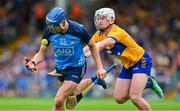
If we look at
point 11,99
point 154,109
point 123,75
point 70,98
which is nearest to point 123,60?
point 123,75

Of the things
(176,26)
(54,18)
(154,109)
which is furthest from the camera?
(176,26)

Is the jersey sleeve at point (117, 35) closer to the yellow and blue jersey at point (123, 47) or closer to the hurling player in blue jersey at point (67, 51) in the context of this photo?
the yellow and blue jersey at point (123, 47)

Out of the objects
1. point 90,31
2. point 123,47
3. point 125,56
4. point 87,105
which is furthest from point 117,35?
point 90,31

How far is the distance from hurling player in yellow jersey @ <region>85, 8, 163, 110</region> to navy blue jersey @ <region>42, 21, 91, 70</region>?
1.21ft

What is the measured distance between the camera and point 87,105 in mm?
22922

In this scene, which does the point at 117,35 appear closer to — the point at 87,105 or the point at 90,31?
the point at 87,105

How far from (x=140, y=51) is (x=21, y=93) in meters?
12.1

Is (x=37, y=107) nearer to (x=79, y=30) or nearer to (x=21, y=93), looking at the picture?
(x=21, y=93)

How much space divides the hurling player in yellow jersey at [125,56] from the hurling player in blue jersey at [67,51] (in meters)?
0.38

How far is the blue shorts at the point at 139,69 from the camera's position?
1559cm

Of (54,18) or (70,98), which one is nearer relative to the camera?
(54,18)

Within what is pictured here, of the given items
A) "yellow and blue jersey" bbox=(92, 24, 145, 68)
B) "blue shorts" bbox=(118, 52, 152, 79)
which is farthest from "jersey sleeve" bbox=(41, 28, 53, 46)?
"blue shorts" bbox=(118, 52, 152, 79)

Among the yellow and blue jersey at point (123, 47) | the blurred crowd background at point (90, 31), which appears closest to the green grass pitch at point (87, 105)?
the blurred crowd background at point (90, 31)

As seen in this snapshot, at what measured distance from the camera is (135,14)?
29.7 m
